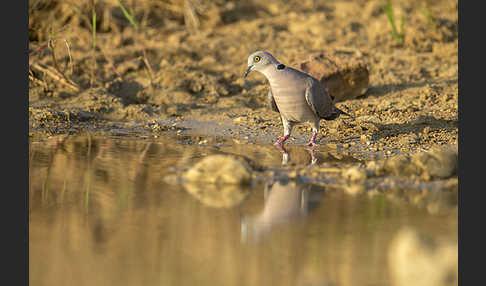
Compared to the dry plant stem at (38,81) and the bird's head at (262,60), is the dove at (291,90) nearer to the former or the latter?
the bird's head at (262,60)

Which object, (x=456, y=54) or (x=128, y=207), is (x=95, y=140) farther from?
(x=456, y=54)

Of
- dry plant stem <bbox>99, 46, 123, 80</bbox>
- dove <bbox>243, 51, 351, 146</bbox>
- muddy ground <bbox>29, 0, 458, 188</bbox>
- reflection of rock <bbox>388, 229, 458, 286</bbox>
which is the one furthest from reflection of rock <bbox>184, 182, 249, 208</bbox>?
dry plant stem <bbox>99, 46, 123, 80</bbox>

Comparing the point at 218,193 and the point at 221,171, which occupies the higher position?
the point at 221,171

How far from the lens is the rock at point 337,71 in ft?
22.2

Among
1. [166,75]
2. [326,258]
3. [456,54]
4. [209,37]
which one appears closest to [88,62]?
[166,75]

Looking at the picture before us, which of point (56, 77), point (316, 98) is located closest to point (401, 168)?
point (316, 98)

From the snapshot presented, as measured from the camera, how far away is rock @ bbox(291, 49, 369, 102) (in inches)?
267

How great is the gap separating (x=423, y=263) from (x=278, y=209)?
3.66ft

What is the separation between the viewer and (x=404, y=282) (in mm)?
2605

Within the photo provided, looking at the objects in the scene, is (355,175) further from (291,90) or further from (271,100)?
(271,100)

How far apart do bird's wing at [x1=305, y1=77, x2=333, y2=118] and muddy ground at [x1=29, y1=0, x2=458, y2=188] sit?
362 mm

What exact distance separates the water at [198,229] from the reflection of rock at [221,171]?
0.09 m

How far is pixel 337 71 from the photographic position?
682cm

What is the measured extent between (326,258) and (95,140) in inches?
133
